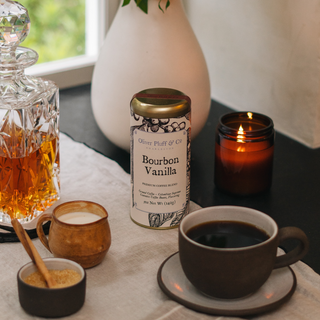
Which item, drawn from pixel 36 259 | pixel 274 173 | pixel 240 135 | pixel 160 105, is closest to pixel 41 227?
pixel 36 259

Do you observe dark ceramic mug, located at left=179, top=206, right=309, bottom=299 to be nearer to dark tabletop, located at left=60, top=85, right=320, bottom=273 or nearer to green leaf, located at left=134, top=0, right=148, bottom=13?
dark tabletop, located at left=60, top=85, right=320, bottom=273

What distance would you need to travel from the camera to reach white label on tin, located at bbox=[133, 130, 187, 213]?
0.61 meters

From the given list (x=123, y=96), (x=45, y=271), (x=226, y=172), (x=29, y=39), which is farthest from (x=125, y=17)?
(x=29, y=39)

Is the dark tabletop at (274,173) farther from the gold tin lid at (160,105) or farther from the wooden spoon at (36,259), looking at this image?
the wooden spoon at (36,259)

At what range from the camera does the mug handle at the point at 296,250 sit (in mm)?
489

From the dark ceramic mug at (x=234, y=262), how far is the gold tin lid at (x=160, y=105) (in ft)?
0.47

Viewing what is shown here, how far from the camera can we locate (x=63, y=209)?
574 mm

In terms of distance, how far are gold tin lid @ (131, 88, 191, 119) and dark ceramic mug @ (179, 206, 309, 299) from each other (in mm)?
143

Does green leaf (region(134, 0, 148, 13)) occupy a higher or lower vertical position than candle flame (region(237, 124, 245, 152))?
higher

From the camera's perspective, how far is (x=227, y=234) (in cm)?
52

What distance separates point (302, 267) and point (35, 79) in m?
0.41

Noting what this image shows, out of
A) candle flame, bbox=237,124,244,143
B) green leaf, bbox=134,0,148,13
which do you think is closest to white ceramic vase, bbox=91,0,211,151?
green leaf, bbox=134,0,148,13

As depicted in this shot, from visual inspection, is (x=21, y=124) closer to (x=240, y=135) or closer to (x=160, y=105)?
(x=160, y=105)

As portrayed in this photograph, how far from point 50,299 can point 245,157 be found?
1.14ft
